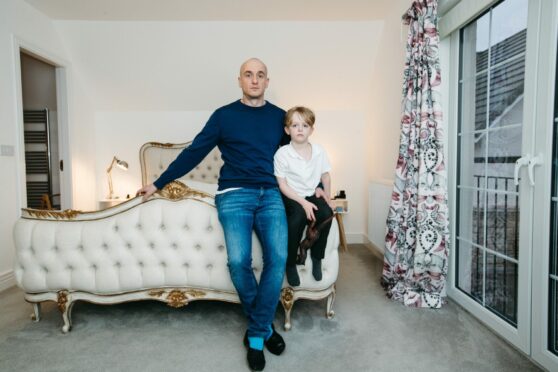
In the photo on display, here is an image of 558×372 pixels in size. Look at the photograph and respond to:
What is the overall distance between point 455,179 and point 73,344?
8.58ft

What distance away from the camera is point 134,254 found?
7.04 ft

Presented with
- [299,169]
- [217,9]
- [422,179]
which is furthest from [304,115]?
[217,9]

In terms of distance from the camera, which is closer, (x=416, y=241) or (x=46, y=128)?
(x=416, y=241)

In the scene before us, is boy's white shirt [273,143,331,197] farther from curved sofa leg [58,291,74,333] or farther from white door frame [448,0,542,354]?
curved sofa leg [58,291,74,333]

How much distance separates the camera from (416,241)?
2.44 metres

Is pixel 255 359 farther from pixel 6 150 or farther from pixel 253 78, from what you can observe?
pixel 6 150

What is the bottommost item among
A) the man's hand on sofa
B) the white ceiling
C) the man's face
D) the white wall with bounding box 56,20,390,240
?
the man's hand on sofa

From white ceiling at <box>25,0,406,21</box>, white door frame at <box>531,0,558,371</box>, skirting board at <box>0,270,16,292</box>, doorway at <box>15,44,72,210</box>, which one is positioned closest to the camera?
white door frame at <box>531,0,558,371</box>

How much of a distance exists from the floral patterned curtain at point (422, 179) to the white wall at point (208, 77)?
149 cm

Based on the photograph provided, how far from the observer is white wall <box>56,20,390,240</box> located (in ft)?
12.5

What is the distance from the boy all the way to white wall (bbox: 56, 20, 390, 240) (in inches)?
84.7

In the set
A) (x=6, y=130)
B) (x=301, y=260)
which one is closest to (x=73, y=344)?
(x=301, y=260)


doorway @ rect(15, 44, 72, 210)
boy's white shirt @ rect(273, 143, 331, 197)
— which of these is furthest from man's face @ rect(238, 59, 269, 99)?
doorway @ rect(15, 44, 72, 210)

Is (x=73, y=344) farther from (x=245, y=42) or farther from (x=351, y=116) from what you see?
(x=351, y=116)
